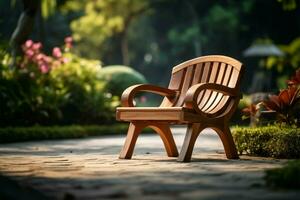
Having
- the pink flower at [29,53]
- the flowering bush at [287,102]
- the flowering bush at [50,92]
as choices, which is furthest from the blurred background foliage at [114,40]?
the flowering bush at [287,102]

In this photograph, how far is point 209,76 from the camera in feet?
24.3

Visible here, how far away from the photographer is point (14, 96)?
12891 mm

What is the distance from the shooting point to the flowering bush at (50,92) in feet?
43.1

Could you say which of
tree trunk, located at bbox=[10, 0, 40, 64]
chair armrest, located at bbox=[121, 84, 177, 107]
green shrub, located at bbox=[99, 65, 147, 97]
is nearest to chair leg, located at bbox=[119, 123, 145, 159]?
chair armrest, located at bbox=[121, 84, 177, 107]

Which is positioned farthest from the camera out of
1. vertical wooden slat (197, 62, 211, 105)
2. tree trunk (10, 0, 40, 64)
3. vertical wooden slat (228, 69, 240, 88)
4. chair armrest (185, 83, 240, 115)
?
tree trunk (10, 0, 40, 64)

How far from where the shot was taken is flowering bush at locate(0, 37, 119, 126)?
13.1 m

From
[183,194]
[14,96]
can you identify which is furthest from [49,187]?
[14,96]

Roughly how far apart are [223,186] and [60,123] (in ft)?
34.7

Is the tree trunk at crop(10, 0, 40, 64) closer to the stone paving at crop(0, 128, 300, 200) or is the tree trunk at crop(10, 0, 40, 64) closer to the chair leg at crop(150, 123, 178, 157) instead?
the chair leg at crop(150, 123, 178, 157)

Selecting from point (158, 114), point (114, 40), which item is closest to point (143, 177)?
point (158, 114)

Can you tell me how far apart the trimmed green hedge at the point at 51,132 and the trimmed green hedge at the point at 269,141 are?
5.18 m

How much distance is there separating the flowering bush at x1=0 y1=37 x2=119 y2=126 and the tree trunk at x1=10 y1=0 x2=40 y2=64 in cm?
30

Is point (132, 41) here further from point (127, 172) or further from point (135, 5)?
point (127, 172)

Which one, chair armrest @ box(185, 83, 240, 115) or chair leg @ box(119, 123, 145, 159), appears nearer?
chair armrest @ box(185, 83, 240, 115)
